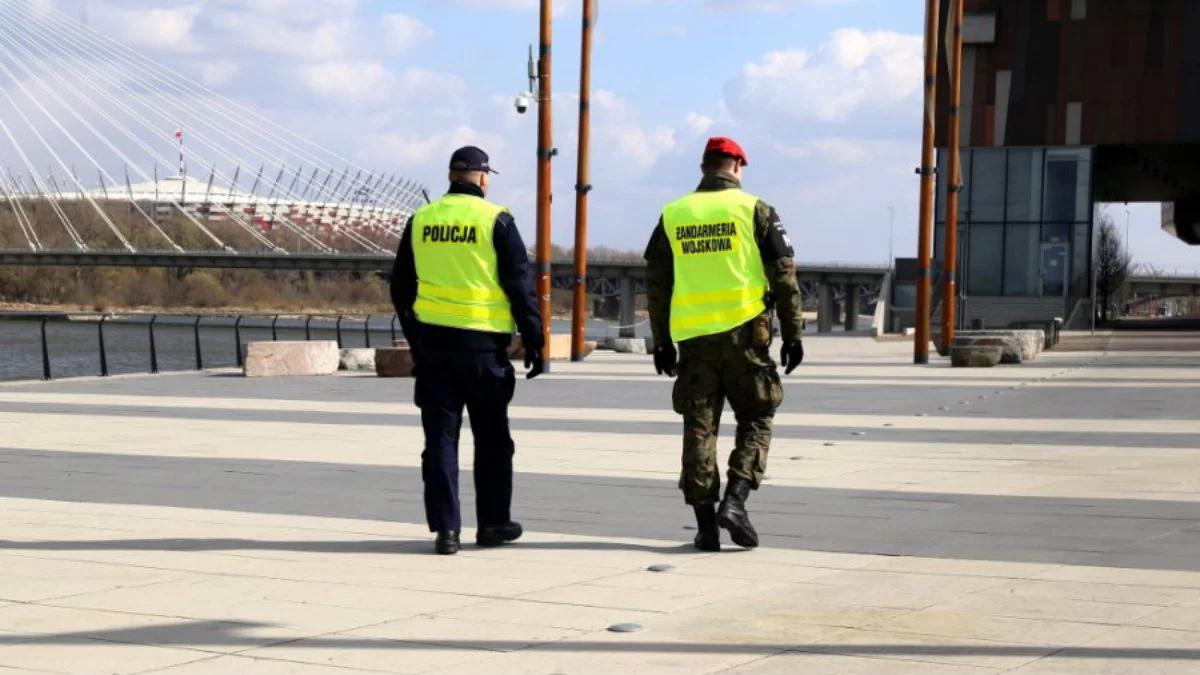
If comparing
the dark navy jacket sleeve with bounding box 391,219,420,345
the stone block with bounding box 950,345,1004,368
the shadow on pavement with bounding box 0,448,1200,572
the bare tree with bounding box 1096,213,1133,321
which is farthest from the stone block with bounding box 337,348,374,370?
the bare tree with bounding box 1096,213,1133,321

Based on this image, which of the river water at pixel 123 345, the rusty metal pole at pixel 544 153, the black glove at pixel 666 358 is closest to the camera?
the black glove at pixel 666 358

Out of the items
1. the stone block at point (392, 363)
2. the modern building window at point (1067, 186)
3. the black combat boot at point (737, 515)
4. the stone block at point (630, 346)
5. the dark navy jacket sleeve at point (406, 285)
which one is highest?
the modern building window at point (1067, 186)

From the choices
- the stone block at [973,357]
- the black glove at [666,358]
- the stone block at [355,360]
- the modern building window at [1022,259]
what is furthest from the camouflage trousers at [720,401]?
the modern building window at [1022,259]

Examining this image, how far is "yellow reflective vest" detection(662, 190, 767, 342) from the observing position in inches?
329

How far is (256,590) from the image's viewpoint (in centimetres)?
714

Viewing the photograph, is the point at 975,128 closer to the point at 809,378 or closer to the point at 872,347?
the point at 872,347

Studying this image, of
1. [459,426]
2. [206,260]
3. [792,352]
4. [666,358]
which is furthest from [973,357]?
[206,260]

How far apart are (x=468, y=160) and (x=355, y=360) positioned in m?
→ 19.7

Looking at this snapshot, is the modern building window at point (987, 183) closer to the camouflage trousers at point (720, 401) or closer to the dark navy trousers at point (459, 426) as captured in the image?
the camouflage trousers at point (720, 401)

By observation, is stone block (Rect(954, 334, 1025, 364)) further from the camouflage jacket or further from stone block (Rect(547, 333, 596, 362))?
the camouflage jacket

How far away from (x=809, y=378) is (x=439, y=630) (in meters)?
21.2

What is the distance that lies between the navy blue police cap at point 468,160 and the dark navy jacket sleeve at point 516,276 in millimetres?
287

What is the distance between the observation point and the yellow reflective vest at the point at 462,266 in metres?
8.39

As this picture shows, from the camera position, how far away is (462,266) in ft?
27.6
